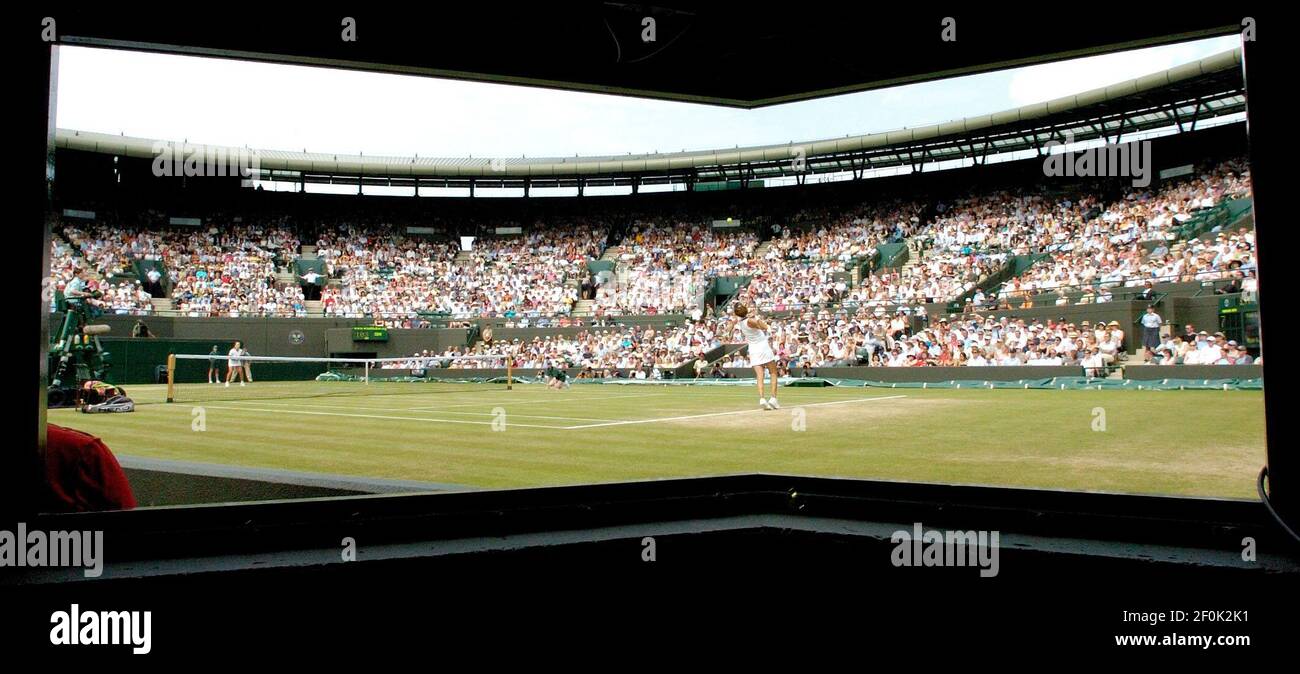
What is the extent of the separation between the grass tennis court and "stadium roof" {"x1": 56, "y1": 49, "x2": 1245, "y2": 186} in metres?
10.6

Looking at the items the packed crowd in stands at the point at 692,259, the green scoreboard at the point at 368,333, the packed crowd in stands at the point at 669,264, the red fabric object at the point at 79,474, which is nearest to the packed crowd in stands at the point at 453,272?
the packed crowd in stands at the point at 692,259

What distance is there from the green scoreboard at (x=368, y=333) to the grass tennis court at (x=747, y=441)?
17390 mm

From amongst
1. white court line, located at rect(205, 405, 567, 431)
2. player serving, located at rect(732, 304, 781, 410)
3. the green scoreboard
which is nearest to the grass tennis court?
white court line, located at rect(205, 405, 567, 431)

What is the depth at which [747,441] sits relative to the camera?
632 centimetres

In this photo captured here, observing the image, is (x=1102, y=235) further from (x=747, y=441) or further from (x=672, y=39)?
(x=672, y=39)

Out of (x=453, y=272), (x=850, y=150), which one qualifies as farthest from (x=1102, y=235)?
(x=453, y=272)

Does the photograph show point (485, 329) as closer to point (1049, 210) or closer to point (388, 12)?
point (1049, 210)

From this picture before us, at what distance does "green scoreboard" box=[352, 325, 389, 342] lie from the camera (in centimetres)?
2805

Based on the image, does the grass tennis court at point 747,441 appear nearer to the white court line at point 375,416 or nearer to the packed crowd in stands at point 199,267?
the white court line at point 375,416

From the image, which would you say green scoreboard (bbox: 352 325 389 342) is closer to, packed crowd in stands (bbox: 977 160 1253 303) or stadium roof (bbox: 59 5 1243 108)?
packed crowd in stands (bbox: 977 160 1253 303)
